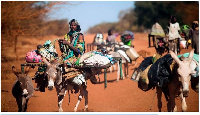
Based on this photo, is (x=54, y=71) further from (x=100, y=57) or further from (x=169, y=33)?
(x=169, y=33)

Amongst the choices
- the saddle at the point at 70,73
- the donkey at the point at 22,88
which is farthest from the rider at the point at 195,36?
the donkey at the point at 22,88

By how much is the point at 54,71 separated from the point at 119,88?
22.3 feet

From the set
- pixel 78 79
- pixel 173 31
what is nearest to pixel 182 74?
pixel 78 79

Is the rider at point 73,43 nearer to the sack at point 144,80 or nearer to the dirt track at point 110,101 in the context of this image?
the dirt track at point 110,101

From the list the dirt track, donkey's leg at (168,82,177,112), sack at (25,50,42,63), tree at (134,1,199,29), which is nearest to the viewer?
donkey's leg at (168,82,177,112)

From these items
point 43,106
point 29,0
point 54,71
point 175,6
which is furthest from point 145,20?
point 54,71

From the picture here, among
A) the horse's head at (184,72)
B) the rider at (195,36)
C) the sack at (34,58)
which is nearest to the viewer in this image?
the horse's head at (184,72)

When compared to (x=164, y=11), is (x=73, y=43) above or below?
below

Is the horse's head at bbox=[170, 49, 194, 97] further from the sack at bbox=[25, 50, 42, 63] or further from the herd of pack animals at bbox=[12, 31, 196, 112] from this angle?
the sack at bbox=[25, 50, 42, 63]

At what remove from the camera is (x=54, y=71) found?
9445 millimetres

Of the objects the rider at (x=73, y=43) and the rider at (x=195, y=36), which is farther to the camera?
the rider at (x=195, y=36)

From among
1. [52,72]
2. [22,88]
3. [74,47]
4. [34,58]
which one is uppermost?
[74,47]

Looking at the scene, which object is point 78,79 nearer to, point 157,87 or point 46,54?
point 46,54

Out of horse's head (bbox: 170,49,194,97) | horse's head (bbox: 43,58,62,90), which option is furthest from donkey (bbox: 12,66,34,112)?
horse's head (bbox: 170,49,194,97)
